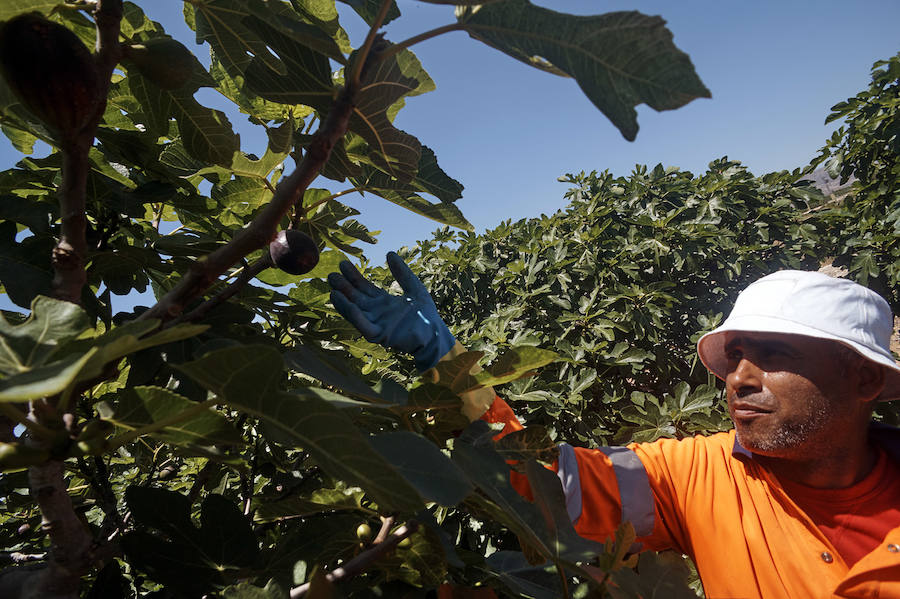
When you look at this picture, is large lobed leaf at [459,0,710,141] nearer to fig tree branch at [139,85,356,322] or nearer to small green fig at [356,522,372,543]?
fig tree branch at [139,85,356,322]

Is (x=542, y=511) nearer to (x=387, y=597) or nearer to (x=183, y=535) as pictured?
(x=387, y=597)

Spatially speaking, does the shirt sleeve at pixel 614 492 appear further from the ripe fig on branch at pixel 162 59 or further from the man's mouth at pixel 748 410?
the ripe fig on branch at pixel 162 59

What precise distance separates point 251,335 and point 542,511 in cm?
68

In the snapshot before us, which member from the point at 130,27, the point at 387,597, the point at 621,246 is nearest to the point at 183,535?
the point at 387,597

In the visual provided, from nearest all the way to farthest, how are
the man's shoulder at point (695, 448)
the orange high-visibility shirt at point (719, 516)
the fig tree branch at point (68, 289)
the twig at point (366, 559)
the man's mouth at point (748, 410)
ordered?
the fig tree branch at point (68, 289) → the twig at point (366, 559) → the orange high-visibility shirt at point (719, 516) → the man's mouth at point (748, 410) → the man's shoulder at point (695, 448)

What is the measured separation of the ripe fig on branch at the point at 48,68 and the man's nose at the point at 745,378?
2.25 m

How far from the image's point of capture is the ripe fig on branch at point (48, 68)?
0.57 meters

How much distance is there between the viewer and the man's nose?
1995 mm

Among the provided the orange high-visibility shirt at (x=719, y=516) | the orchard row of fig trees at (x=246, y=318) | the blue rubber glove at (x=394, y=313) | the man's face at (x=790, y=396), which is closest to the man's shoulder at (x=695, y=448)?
the orange high-visibility shirt at (x=719, y=516)

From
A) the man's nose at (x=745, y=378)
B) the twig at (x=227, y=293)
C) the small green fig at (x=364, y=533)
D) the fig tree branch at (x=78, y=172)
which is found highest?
the fig tree branch at (x=78, y=172)

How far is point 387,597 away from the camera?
94 cm

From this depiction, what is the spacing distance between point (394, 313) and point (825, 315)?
1.69 meters

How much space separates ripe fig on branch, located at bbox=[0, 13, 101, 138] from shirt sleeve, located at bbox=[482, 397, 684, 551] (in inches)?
56.4

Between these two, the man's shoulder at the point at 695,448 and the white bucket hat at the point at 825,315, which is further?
the man's shoulder at the point at 695,448
